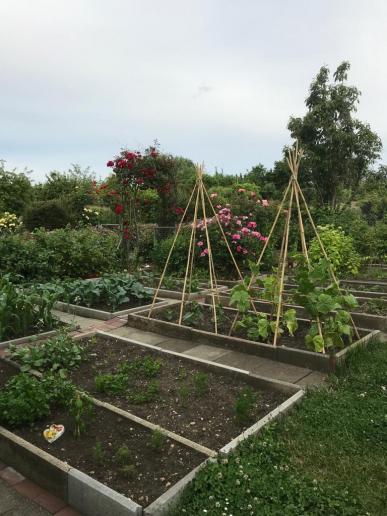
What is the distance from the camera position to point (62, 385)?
3539 mm

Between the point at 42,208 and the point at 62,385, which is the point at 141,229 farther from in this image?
the point at 62,385

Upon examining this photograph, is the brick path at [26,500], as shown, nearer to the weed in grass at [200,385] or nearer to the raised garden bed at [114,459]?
the raised garden bed at [114,459]

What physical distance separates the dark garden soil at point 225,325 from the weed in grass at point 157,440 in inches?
88.1

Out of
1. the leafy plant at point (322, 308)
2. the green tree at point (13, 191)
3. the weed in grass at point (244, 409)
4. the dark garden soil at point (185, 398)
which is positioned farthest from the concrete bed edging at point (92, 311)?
the green tree at point (13, 191)

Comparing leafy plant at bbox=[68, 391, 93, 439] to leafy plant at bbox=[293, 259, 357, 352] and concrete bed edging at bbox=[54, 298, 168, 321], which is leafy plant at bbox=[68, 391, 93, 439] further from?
concrete bed edging at bbox=[54, 298, 168, 321]

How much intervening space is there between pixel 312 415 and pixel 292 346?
1.61m

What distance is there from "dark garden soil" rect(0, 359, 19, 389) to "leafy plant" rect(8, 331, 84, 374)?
89 mm

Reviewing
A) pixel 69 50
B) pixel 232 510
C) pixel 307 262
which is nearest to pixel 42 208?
pixel 69 50

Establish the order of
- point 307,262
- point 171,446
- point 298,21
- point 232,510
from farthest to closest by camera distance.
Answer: point 298,21, point 307,262, point 171,446, point 232,510

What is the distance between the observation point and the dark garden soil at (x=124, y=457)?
263cm

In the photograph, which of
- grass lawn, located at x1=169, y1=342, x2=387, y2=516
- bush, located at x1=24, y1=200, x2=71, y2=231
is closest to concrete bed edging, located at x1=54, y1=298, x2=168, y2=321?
grass lawn, located at x1=169, y1=342, x2=387, y2=516

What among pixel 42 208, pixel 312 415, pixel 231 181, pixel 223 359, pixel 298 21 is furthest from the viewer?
pixel 231 181

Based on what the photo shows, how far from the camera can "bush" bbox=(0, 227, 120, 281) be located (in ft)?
27.9

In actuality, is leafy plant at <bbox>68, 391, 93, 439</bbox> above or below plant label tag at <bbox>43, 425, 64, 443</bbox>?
above
